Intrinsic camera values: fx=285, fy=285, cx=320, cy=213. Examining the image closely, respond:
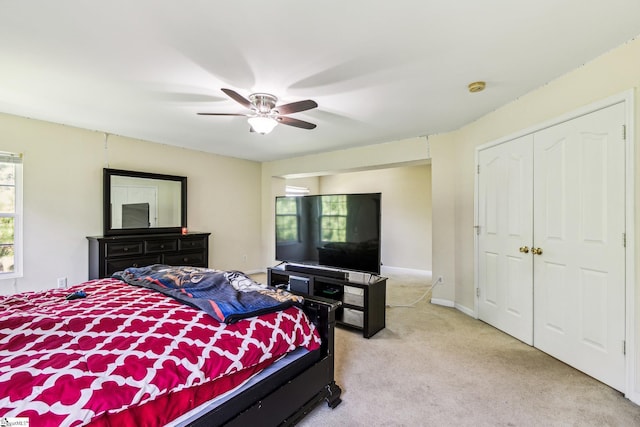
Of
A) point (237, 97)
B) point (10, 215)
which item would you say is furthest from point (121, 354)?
point (10, 215)

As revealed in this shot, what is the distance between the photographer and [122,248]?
11.7 feet

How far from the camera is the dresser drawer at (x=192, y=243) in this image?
4.12 meters

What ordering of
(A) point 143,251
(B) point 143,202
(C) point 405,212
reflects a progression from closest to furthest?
1. (A) point 143,251
2. (B) point 143,202
3. (C) point 405,212

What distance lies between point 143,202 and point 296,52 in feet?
11.2

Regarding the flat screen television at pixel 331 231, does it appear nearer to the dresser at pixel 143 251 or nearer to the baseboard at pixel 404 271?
the dresser at pixel 143 251

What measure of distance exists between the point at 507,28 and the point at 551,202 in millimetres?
1526

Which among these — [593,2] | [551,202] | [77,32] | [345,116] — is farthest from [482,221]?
[77,32]

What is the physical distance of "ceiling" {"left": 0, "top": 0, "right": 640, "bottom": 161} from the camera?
1.55 m

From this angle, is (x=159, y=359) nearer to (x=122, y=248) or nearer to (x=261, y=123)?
(x=261, y=123)

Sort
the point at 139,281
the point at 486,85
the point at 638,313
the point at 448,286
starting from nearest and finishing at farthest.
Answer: the point at 638,313 < the point at 139,281 < the point at 486,85 < the point at 448,286

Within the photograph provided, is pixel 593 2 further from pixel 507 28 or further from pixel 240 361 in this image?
pixel 240 361

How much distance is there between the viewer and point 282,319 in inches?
62.1

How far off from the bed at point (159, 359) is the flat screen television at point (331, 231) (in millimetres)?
1338

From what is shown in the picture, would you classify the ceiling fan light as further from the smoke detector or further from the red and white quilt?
the smoke detector
